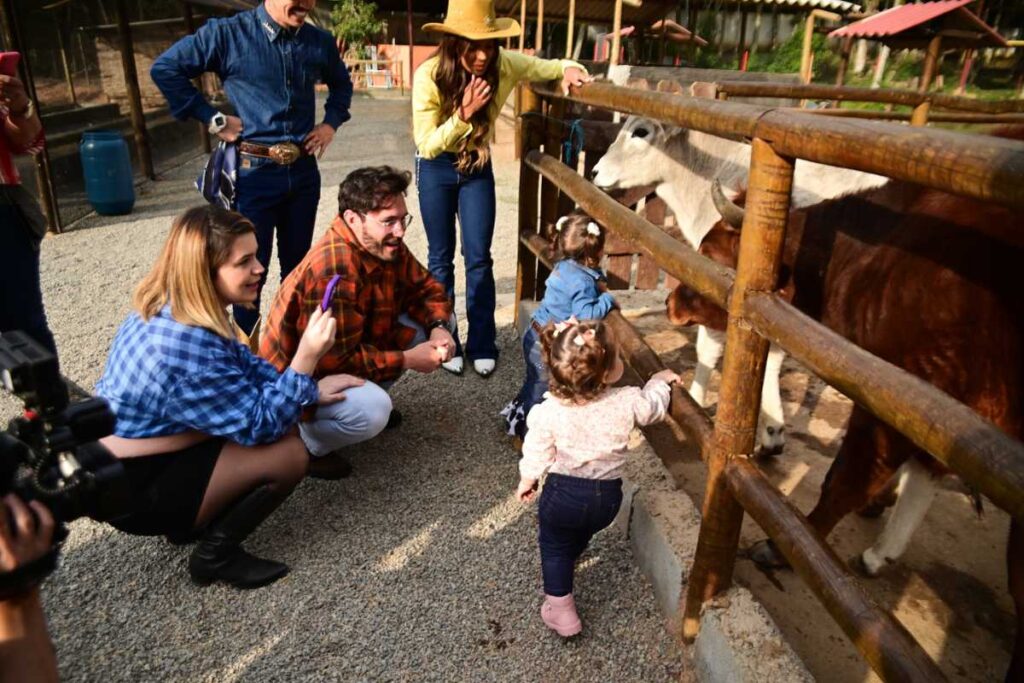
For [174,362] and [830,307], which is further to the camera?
[830,307]

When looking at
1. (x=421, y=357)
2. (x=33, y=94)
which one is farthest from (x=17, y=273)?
(x=33, y=94)

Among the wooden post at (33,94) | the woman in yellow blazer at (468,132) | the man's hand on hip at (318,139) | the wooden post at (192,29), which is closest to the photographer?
the woman in yellow blazer at (468,132)

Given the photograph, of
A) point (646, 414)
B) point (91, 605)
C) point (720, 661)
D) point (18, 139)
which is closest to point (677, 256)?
point (646, 414)

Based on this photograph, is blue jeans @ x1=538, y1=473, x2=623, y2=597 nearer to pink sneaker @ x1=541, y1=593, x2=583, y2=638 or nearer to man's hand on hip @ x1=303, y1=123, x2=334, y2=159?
pink sneaker @ x1=541, y1=593, x2=583, y2=638

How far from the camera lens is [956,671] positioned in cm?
220

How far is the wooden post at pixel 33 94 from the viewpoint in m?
6.59

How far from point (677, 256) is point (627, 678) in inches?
48.4

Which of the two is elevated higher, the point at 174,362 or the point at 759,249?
the point at 759,249

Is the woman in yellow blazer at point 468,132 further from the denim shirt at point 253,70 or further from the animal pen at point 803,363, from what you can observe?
the animal pen at point 803,363

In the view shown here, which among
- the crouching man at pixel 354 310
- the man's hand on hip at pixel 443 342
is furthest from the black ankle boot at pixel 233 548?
the man's hand on hip at pixel 443 342

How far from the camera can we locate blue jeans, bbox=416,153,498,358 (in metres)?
3.86

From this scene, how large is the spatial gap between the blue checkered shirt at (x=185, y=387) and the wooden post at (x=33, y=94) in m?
5.19

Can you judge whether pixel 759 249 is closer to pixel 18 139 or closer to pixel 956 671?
pixel 956 671

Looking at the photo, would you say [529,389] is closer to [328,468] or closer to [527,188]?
[328,468]
